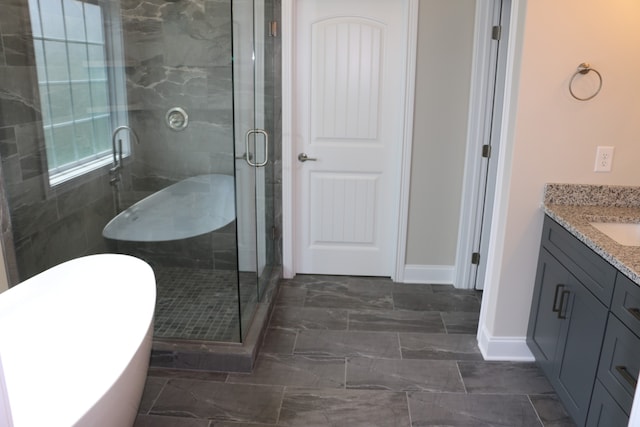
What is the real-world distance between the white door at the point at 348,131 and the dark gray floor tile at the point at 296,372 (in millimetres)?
1212

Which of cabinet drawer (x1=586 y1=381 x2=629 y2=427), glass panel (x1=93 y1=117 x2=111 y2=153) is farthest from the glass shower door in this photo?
cabinet drawer (x1=586 y1=381 x2=629 y2=427)

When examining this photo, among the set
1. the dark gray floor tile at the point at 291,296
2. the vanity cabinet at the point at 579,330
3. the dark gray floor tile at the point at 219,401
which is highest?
the vanity cabinet at the point at 579,330

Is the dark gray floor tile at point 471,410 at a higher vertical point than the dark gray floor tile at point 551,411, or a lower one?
lower

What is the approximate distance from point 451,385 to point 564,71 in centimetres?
166

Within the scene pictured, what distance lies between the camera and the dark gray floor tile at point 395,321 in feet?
10.8

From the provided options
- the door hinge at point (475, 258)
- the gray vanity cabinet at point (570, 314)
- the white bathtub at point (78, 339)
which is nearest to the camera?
the white bathtub at point (78, 339)

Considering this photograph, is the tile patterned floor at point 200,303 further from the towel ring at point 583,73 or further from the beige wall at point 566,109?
the towel ring at point 583,73

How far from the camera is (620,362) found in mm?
1907

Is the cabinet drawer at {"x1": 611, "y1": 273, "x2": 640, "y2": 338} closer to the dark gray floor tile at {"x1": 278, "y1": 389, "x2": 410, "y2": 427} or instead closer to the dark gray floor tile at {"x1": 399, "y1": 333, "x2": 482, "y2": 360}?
the dark gray floor tile at {"x1": 278, "y1": 389, "x2": 410, "y2": 427}

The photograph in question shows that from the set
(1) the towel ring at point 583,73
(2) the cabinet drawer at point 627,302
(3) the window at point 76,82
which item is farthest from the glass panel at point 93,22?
(2) the cabinet drawer at point 627,302

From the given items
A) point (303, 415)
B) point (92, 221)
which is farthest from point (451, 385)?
point (92, 221)

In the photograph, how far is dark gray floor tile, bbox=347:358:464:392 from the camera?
8.89 feet

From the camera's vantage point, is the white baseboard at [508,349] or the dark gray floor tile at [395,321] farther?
the dark gray floor tile at [395,321]

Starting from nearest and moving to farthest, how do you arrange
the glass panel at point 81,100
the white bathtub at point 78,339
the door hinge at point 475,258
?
1. the white bathtub at point 78,339
2. the glass panel at point 81,100
3. the door hinge at point 475,258
